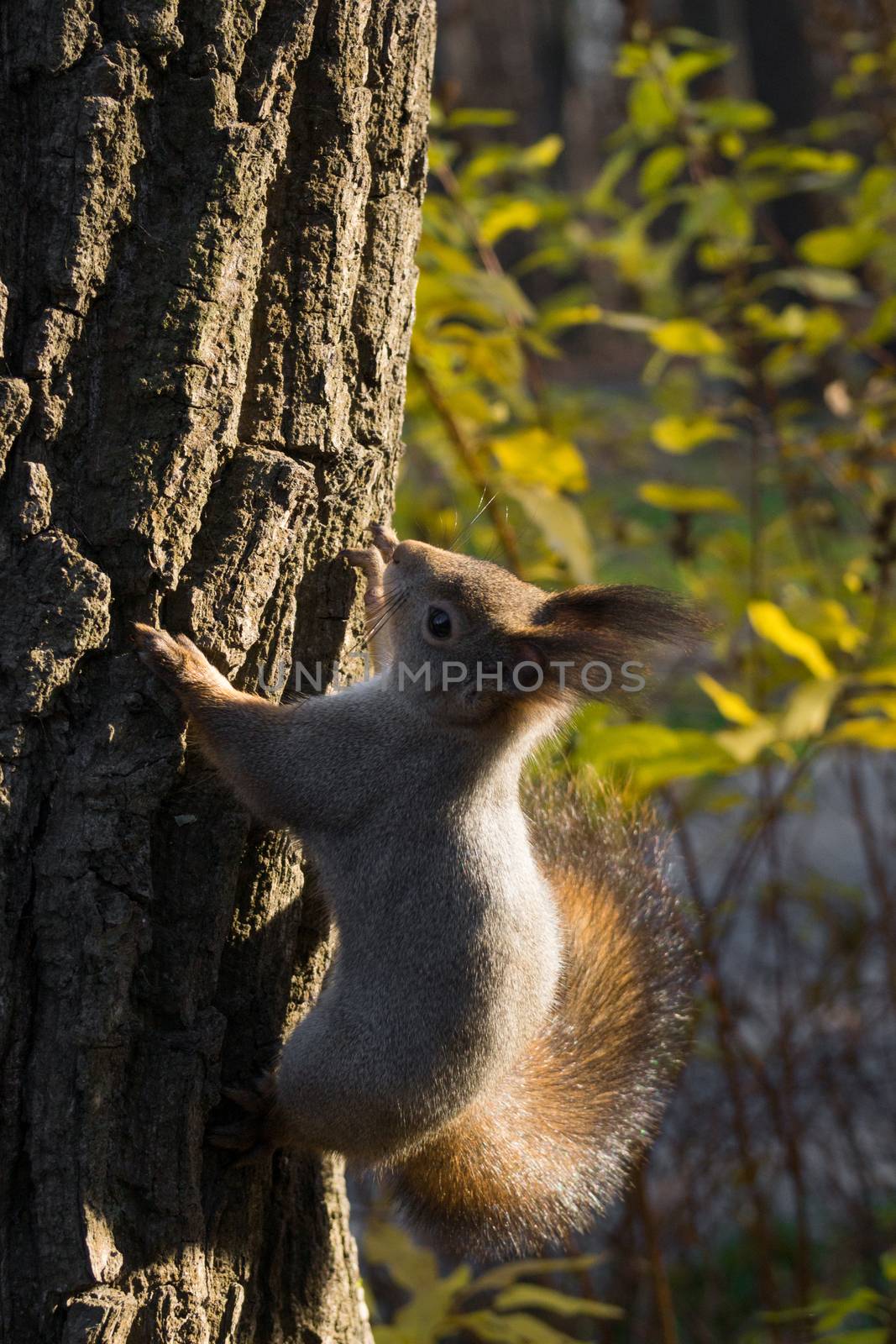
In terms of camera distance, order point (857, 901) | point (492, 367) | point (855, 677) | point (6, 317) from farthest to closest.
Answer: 1. point (857, 901)
2. point (492, 367)
3. point (855, 677)
4. point (6, 317)

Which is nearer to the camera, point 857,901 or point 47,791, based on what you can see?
point 47,791

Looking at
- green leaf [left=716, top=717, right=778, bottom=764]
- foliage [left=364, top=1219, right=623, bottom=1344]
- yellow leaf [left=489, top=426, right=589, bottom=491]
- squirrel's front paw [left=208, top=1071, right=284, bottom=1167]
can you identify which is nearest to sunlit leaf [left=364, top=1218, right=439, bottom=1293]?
foliage [left=364, top=1219, right=623, bottom=1344]

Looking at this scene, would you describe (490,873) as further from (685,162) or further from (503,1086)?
(685,162)

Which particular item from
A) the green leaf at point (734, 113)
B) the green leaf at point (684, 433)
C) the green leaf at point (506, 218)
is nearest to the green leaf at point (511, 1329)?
the green leaf at point (684, 433)

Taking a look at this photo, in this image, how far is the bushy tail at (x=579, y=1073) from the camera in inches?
70.8

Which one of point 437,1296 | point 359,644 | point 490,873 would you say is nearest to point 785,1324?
point 437,1296

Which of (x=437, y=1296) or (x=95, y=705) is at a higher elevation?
(x=95, y=705)

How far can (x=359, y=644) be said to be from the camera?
6.00 feet

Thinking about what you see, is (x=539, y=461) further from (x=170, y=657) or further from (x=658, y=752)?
(x=170, y=657)

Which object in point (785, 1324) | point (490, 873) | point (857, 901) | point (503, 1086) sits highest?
point (857, 901)

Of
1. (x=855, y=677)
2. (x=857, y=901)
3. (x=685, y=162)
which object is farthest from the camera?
(x=857, y=901)

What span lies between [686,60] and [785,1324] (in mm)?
2813

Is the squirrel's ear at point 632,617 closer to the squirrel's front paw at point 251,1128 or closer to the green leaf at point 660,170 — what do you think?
the squirrel's front paw at point 251,1128

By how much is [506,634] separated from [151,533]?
0.61 m
